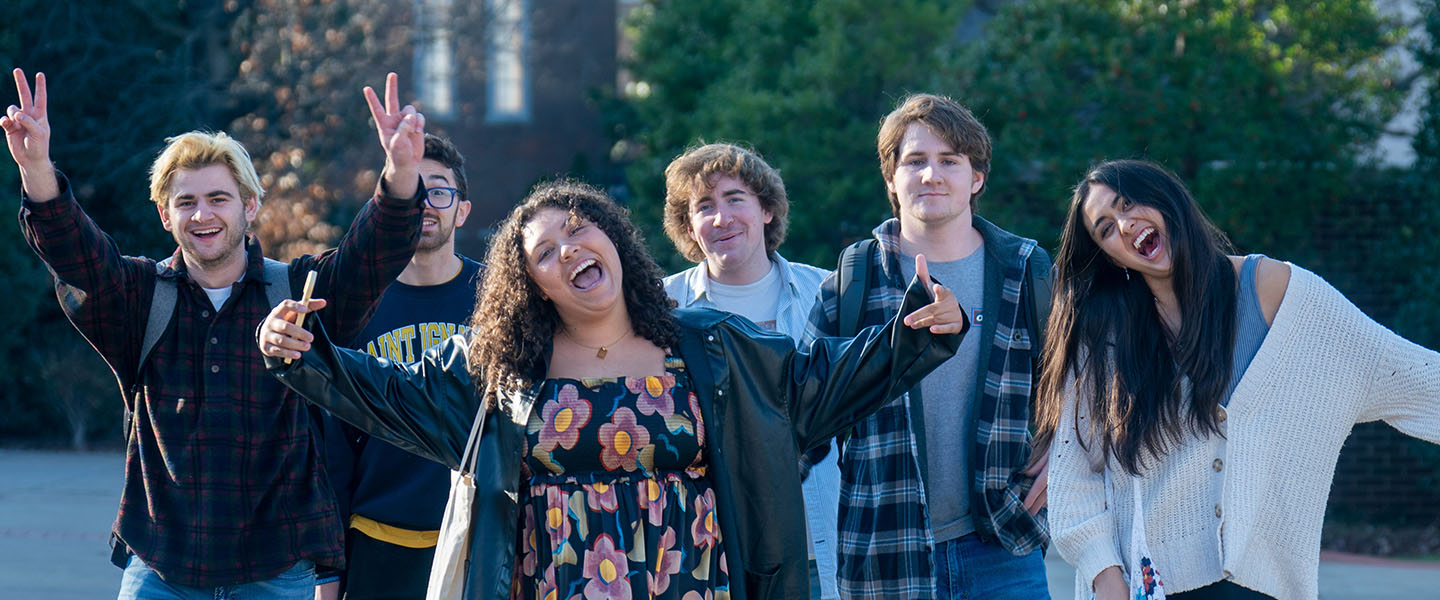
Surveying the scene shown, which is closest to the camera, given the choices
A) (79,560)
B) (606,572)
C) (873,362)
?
(606,572)

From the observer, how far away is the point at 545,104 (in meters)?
23.8

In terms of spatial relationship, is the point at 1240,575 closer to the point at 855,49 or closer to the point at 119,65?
the point at 855,49

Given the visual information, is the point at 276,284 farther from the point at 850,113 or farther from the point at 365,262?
the point at 850,113

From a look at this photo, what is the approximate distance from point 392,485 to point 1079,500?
7.29 feet

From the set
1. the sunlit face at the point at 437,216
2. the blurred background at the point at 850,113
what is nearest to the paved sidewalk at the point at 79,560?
the blurred background at the point at 850,113

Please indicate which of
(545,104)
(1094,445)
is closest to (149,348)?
(1094,445)

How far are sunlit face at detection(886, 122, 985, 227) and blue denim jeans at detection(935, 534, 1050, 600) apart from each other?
37.4 inches

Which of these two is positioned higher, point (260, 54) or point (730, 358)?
point (260, 54)

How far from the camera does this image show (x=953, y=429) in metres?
4.07

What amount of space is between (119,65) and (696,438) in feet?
43.3

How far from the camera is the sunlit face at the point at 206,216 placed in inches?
161

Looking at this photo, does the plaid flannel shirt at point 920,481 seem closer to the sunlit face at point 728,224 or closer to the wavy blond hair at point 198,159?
the sunlit face at point 728,224

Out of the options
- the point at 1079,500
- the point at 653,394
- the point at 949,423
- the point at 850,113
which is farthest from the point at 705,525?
the point at 850,113

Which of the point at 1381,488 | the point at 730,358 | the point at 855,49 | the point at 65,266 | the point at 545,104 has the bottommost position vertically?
the point at 1381,488
